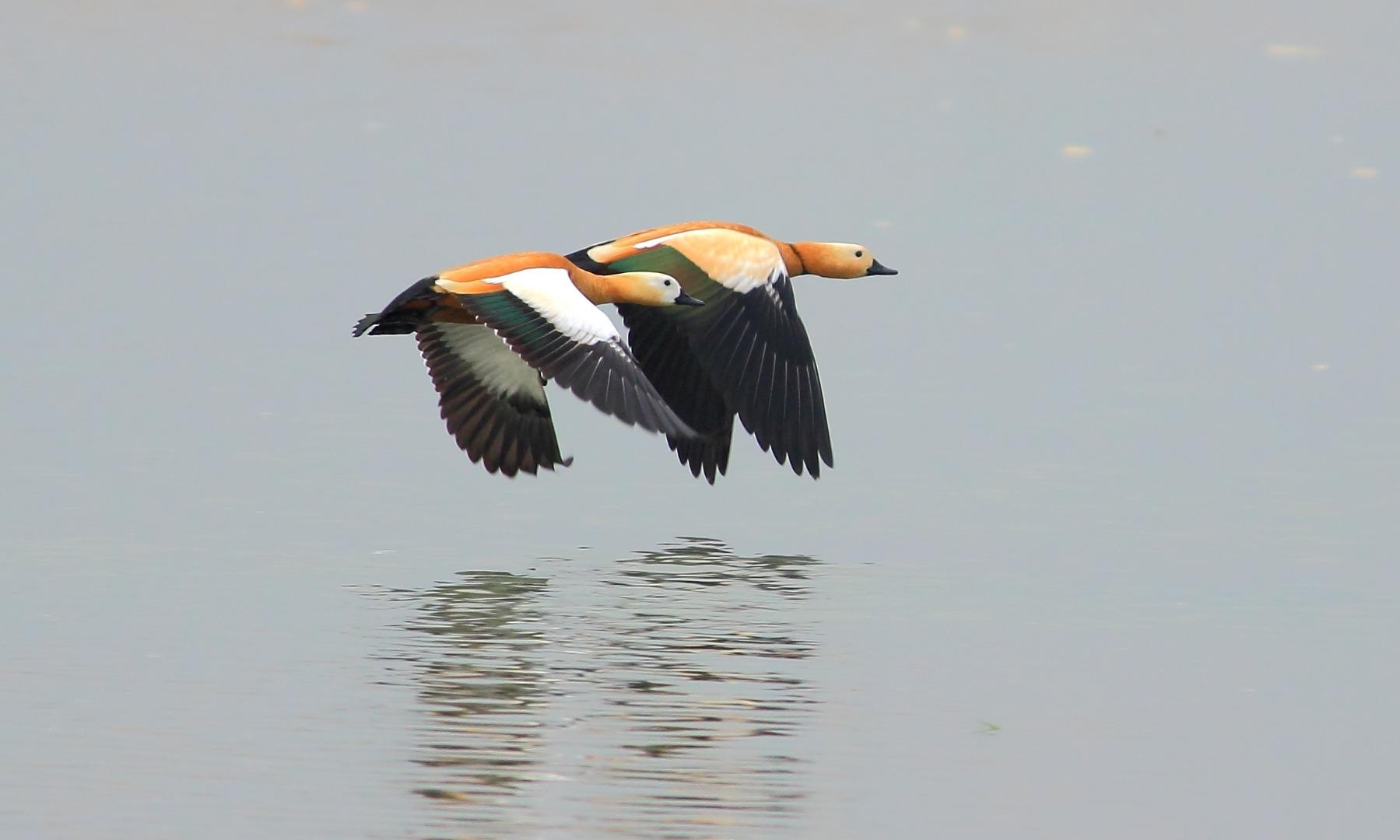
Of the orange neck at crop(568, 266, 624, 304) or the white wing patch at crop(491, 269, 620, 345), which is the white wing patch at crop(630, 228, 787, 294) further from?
the white wing patch at crop(491, 269, 620, 345)

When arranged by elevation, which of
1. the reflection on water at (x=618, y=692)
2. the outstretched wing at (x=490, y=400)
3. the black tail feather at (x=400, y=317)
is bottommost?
the reflection on water at (x=618, y=692)

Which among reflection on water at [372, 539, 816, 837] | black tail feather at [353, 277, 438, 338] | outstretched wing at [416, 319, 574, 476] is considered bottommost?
reflection on water at [372, 539, 816, 837]

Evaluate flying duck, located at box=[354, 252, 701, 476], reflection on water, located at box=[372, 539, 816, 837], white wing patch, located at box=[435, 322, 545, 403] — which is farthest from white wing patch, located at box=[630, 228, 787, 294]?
reflection on water, located at box=[372, 539, 816, 837]

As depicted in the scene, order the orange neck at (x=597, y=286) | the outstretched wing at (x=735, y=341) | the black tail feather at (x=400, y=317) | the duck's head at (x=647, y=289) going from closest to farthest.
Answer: the black tail feather at (x=400, y=317)
the orange neck at (x=597, y=286)
the duck's head at (x=647, y=289)
the outstretched wing at (x=735, y=341)

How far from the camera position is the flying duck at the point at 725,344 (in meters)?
15.2

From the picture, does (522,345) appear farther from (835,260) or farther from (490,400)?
(835,260)

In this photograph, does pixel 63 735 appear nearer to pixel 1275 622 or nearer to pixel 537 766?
pixel 537 766

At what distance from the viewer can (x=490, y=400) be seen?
15.2m

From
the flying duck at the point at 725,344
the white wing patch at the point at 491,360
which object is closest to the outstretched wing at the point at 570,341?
the white wing patch at the point at 491,360

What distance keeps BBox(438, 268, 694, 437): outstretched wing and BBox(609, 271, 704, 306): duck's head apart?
3.18ft

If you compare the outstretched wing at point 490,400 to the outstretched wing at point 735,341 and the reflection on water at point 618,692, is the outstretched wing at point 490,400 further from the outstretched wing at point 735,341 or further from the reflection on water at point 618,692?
the reflection on water at point 618,692

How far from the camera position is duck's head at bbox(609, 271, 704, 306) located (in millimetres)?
15055

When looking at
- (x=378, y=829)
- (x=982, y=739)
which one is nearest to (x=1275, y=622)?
(x=982, y=739)

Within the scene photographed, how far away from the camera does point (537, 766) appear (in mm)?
9234
